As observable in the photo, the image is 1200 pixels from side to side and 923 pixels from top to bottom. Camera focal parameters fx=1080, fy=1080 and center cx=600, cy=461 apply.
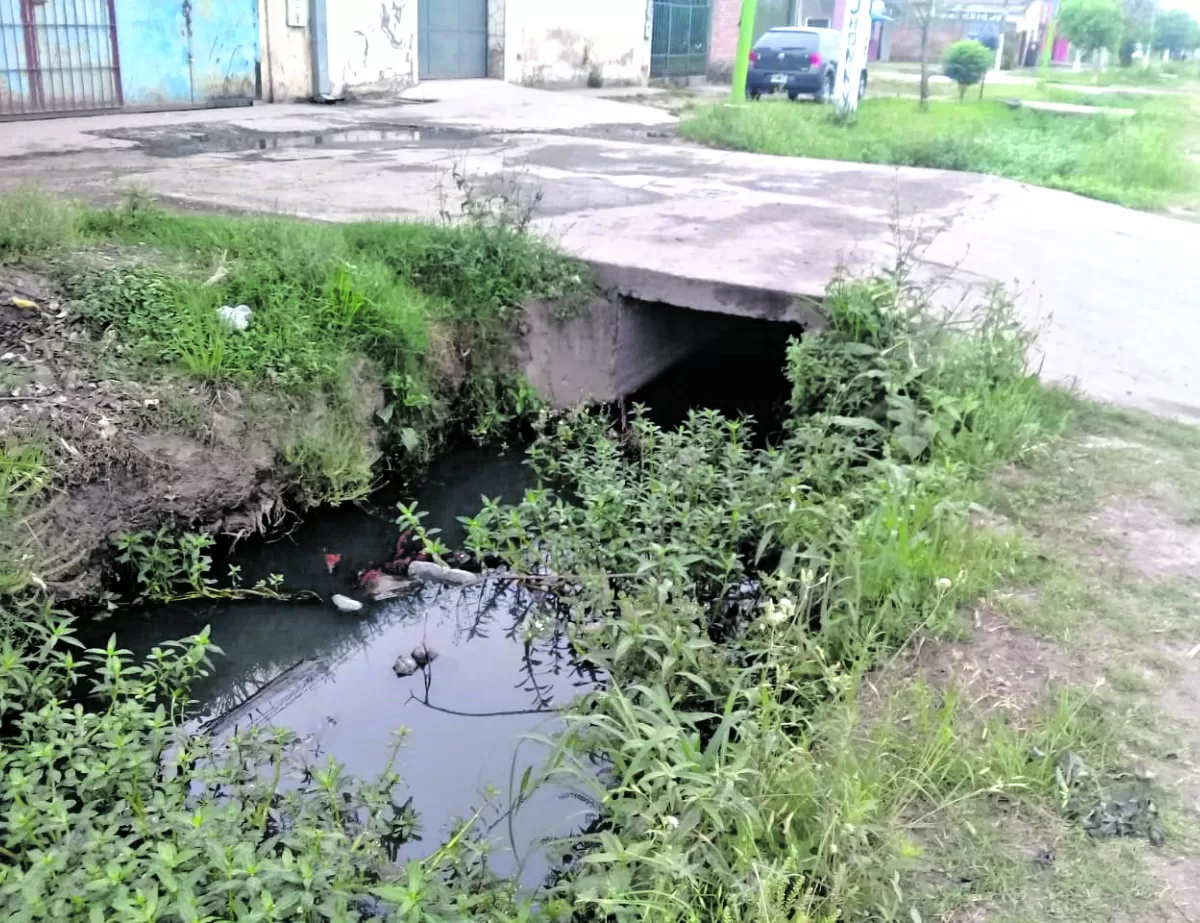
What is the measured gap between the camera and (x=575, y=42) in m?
18.9

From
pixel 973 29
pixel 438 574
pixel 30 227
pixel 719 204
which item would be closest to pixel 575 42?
pixel 719 204

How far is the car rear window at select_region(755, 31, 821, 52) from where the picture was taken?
19.8 meters

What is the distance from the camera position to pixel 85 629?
381cm

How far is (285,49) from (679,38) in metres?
12.0

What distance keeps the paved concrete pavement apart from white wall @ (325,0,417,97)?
6.66ft

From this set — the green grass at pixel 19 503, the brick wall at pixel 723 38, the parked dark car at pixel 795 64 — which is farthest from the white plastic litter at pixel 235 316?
the brick wall at pixel 723 38

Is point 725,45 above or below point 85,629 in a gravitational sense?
above

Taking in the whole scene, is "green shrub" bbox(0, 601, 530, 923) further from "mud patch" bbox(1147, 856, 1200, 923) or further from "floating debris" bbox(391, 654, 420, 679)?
"mud patch" bbox(1147, 856, 1200, 923)

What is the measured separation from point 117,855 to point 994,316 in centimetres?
421

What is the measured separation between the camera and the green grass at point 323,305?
14.7ft

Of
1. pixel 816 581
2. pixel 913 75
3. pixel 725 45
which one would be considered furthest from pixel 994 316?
pixel 913 75

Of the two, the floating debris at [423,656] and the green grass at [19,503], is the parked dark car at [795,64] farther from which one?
the green grass at [19,503]

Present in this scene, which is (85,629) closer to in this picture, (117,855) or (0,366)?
(0,366)

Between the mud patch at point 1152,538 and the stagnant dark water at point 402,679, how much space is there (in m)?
1.84
